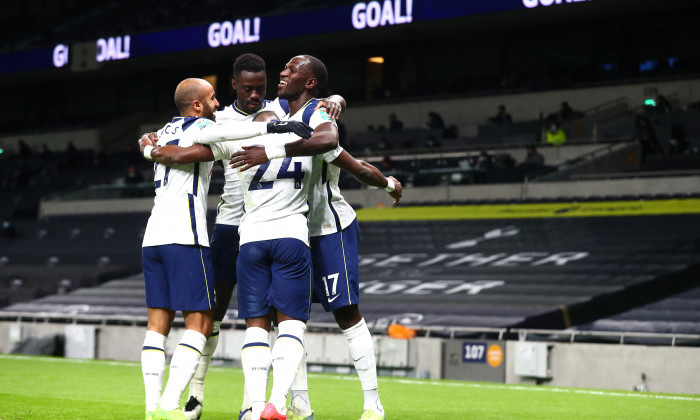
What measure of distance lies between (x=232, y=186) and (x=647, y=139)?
55.1 ft

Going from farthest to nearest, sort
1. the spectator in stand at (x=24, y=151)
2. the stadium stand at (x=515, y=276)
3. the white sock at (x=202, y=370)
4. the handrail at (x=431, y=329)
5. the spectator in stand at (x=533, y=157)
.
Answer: the spectator in stand at (x=24, y=151) < the spectator in stand at (x=533, y=157) < the stadium stand at (x=515, y=276) < the handrail at (x=431, y=329) < the white sock at (x=202, y=370)

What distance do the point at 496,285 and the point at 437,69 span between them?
1412cm

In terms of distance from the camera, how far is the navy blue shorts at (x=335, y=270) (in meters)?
5.91

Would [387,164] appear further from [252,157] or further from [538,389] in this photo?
[252,157]

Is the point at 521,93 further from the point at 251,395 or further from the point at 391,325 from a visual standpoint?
the point at 251,395

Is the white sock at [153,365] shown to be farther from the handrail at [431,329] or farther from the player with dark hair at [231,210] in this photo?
the handrail at [431,329]

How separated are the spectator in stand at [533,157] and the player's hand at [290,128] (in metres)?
16.6

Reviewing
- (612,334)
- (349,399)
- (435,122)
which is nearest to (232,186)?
(349,399)

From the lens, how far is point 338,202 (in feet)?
20.2

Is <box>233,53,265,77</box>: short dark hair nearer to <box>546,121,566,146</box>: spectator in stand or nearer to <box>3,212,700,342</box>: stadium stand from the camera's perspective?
<box>3,212,700,342</box>: stadium stand

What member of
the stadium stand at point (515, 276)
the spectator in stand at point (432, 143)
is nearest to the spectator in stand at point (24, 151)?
the stadium stand at point (515, 276)

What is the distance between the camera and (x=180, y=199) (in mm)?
5832

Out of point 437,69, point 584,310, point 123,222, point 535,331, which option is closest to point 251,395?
point 535,331

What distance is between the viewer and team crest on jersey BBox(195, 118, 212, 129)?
5.75 m
